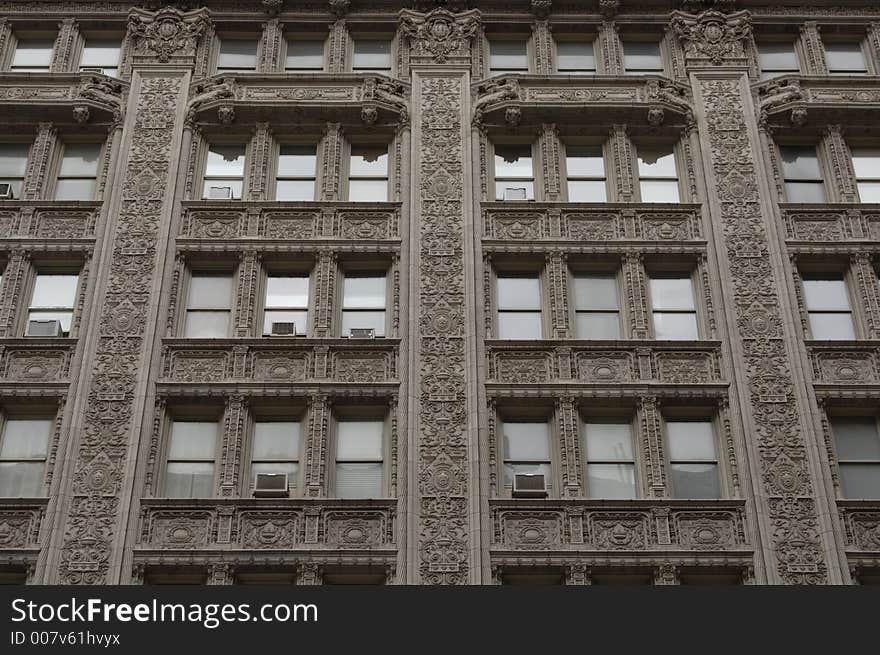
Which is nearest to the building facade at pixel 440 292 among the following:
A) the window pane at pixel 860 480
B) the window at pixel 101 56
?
the window pane at pixel 860 480

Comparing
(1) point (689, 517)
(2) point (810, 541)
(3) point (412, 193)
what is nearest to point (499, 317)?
(3) point (412, 193)

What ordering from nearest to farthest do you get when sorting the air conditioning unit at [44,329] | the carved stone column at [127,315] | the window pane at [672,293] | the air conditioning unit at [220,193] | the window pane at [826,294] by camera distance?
the carved stone column at [127,315], the air conditioning unit at [44,329], the window pane at [826,294], the window pane at [672,293], the air conditioning unit at [220,193]

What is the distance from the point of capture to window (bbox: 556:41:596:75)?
32.2 m

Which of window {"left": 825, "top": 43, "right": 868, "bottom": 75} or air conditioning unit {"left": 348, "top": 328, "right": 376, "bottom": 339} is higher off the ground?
window {"left": 825, "top": 43, "right": 868, "bottom": 75}

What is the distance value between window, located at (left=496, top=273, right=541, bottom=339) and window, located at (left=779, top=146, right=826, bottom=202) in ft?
22.1

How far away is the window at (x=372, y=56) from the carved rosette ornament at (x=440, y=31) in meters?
0.85

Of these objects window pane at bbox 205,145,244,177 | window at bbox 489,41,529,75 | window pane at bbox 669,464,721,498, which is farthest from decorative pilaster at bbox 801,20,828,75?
window pane at bbox 205,145,244,177

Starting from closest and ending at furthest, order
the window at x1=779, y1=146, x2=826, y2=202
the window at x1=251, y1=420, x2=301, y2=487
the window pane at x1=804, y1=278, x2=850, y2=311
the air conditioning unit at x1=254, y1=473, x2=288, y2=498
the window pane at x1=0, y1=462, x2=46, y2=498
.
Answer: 1. the air conditioning unit at x1=254, y1=473, x2=288, y2=498
2. the window pane at x1=0, y1=462, x2=46, y2=498
3. the window at x1=251, y1=420, x2=301, y2=487
4. the window pane at x1=804, y1=278, x2=850, y2=311
5. the window at x1=779, y1=146, x2=826, y2=202

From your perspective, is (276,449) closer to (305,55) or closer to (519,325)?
(519,325)

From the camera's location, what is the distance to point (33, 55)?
32250mm

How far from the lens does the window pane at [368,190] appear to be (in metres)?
29.6

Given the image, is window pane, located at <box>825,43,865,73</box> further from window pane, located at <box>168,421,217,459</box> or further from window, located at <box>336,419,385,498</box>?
window pane, located at <box>168,421,217,459</box>

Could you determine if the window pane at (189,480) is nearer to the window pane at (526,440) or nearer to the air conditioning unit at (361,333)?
the air conditioning unit at (361,333)

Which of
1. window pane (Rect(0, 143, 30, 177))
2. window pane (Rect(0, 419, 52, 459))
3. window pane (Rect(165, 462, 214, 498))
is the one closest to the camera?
window pane (Rect(165, 462, 214, 498))
